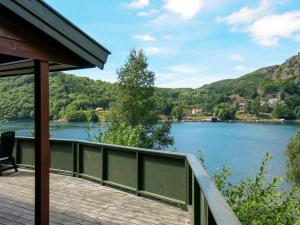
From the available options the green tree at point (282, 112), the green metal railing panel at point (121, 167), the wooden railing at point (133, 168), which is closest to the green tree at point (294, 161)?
the wooden railing at point (133, 168)

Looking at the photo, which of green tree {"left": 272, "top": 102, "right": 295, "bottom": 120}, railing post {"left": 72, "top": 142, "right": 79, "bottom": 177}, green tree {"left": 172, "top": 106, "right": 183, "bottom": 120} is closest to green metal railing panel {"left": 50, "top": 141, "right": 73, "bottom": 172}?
railing post {"left": 72, "top": 142, "right": 79, "bottom": 177}

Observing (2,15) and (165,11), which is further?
(165,11)

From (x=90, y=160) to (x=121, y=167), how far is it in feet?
3.54

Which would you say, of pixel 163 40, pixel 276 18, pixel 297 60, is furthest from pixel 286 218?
pixel 297 60

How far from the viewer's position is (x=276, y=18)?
81.8 metres

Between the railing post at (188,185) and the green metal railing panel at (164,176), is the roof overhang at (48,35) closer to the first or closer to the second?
the railing post at (188,185)

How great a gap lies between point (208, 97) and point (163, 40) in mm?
28399

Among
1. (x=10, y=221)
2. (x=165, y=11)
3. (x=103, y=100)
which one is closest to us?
(x=10, y=221)

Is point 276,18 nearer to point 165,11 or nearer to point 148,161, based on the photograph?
point 165,11

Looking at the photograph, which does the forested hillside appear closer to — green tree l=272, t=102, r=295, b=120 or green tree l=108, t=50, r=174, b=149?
green tree l=272, t=102, r=295, b=120

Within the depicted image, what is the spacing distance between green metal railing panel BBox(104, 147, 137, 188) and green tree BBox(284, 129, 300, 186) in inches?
1841

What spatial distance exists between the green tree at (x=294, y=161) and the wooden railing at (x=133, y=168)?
1825 inches

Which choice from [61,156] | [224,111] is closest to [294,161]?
[61,156]

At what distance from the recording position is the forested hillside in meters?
20.8
